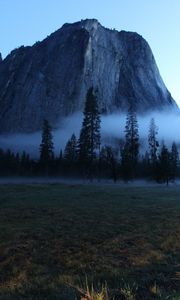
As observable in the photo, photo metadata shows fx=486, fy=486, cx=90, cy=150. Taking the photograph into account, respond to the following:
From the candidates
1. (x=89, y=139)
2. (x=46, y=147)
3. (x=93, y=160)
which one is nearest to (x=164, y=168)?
(x=93, y=160)

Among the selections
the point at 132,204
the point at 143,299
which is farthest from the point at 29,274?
the point at 132,204

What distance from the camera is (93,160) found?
89750mm

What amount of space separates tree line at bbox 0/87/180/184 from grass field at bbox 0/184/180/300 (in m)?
51.6

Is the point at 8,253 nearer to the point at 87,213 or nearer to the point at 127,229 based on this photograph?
the point at 127,229

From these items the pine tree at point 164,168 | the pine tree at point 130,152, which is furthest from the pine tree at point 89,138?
the pine tree at point 164,168

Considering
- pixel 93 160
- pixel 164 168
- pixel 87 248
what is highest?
pixel 93 160

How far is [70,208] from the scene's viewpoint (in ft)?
98.1

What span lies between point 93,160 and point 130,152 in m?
8.20

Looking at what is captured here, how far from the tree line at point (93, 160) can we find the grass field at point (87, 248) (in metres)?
51.6

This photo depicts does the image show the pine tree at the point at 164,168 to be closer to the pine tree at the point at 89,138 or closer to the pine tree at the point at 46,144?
the pine tree at the point at 89,138

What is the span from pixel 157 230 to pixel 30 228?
6.14m

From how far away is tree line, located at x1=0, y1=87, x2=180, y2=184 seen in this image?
85.1 meters

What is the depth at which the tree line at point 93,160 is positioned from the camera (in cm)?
8506

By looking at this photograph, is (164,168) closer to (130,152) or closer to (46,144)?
(130,152)
